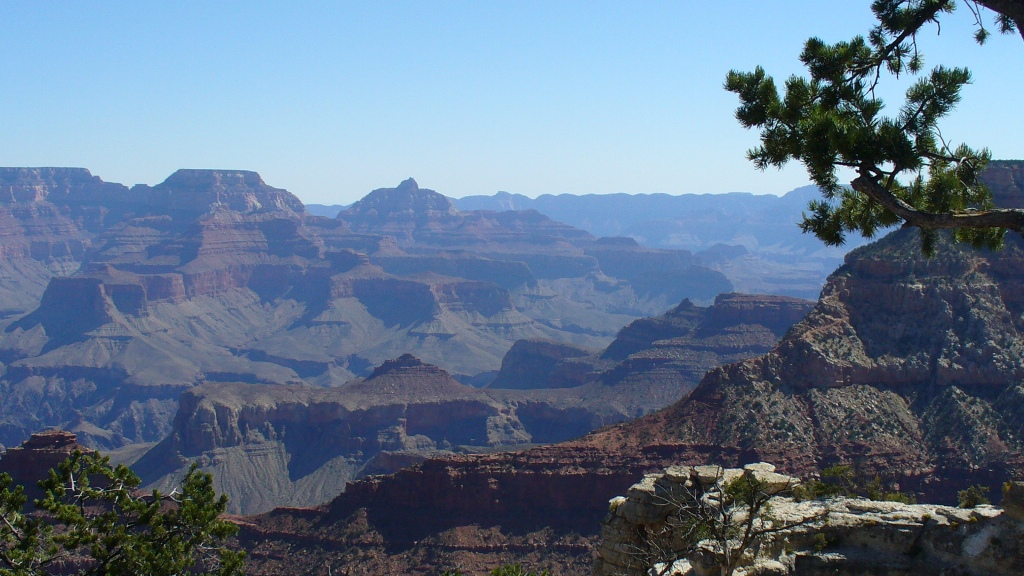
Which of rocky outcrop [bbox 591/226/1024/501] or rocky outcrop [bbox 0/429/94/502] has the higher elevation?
rocky outcrop [bbox 591/226/1024/501]

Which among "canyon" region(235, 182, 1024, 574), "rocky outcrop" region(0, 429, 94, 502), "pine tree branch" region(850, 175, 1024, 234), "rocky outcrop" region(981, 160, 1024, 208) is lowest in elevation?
"rocky outcrop" region(0, 429, 94, 502)

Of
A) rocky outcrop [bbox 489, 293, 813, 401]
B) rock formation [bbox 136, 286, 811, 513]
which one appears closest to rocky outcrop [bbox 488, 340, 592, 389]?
rocky outcrop [bbox 489, 293, 813, 401]

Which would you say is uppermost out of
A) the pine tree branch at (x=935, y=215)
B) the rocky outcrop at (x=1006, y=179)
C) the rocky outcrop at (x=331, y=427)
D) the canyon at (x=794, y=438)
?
the rocky outcrop at (x=1006, y=179)

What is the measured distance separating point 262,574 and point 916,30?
4411 cm

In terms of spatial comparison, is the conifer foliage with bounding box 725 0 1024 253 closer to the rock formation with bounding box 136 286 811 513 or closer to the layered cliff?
the layered cliff

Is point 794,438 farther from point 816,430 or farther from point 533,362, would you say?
point 533,362

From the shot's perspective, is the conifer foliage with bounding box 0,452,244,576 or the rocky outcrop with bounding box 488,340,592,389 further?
the rocky outcrop with bounding box 488,340,592,389

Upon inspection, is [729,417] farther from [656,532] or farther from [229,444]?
[229,444]

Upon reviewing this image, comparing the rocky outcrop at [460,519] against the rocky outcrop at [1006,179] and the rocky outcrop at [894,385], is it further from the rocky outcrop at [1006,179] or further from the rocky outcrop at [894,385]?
the rocky outcrop at [1006,179]

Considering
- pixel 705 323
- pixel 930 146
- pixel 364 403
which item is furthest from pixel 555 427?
pixel 930 146

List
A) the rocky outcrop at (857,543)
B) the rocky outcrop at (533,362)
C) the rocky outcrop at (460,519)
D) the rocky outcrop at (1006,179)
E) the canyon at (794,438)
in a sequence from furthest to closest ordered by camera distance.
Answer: the rocky outcrop at (533,362), the rocky outcrop at (1006,179), the rocky outcrop at (460,519), the canyon at (794,438), the rocky outcrop at (857,543)

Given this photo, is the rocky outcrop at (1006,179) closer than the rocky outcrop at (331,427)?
Yes

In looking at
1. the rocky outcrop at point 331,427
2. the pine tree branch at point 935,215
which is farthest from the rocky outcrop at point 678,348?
the pine tree branch at point 935,215

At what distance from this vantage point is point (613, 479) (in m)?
53.9
